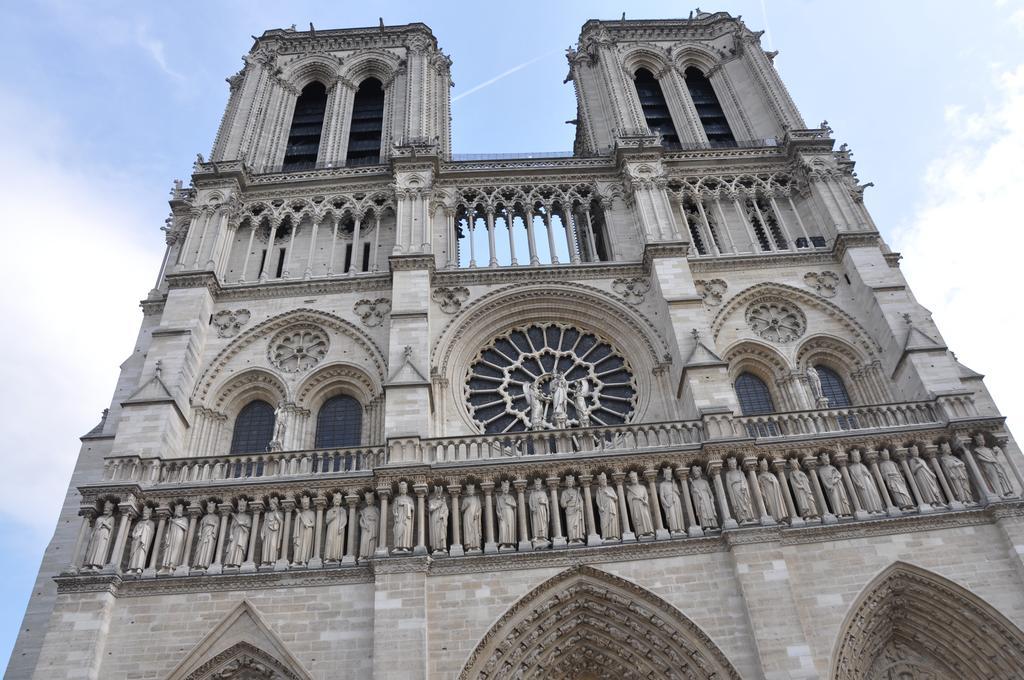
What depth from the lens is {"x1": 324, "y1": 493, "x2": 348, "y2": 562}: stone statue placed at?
41.6ft

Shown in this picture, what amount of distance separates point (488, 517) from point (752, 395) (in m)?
6.84

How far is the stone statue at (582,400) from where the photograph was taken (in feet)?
50.6

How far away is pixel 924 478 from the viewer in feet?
44.1

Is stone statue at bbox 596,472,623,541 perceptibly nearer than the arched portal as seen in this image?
No

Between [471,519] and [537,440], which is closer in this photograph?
[471,519]

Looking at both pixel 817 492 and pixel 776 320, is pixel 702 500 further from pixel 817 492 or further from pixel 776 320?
pixel 776 320

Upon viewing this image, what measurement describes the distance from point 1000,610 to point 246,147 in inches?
756

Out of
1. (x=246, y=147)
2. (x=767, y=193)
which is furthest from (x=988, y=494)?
(x=246, y=147)

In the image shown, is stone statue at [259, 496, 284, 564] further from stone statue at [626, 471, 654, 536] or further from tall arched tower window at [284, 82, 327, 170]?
tall arched tower window at [284, 82, 327, 170]

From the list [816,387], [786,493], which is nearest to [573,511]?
[786,493]

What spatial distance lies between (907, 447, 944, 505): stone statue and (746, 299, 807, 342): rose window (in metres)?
3.98

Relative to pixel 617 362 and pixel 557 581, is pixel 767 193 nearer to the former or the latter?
pixel 617 362

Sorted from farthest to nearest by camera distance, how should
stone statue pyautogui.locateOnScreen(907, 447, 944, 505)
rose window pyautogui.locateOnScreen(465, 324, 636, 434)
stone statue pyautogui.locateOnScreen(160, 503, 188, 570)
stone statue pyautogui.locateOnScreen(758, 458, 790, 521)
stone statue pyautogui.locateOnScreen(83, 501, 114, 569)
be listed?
rose window pyautogui.locateOnScreen(465, 324, 636, 434) < stone statue pyautogui.locateOnScreen(907, 447, 944, 505) < stone statue pyautogui.locateOnScreen(758, 458, 790, 521) < stone statue pyautogui.locateOnScreen(160, 503, 188, 570) < stone statue pyautogui.locateOnScreen(83, 501, 114, 569)

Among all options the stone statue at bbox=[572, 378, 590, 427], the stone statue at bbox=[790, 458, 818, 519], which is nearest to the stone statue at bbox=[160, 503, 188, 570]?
the stone statue at bbox=[572, 378, 590, 427]
